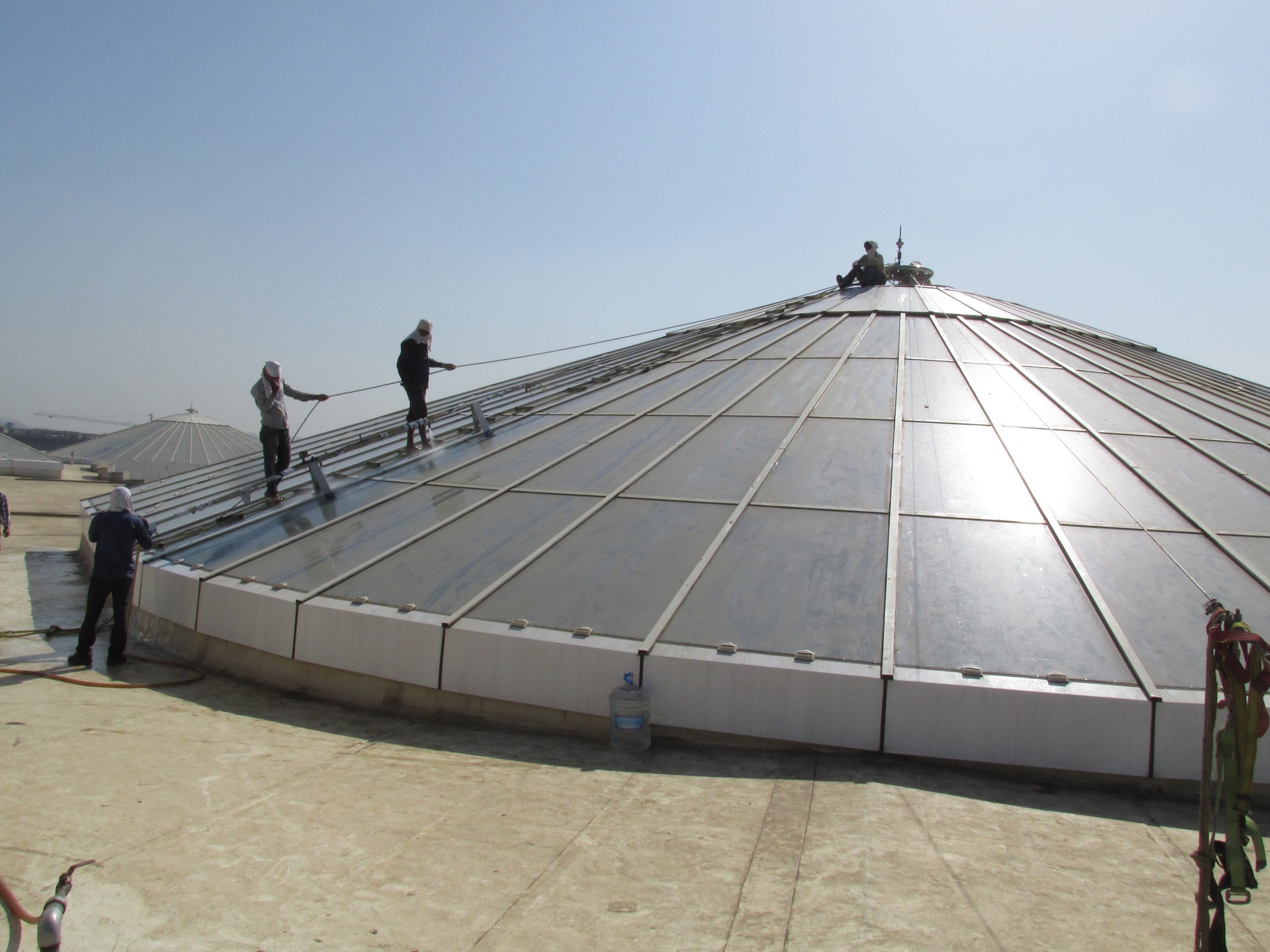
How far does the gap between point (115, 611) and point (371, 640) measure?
Result: 3.52m

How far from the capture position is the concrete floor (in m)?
4.06

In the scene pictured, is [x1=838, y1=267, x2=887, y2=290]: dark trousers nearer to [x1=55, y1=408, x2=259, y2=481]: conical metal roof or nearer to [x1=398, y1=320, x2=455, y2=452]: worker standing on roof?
[x1=398, y1=320, x2=455, y2=452]: worker standing on roof

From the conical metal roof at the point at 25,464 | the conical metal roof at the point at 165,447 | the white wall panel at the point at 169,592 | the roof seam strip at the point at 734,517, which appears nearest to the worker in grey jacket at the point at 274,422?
the white wall panel at the point at 169,592

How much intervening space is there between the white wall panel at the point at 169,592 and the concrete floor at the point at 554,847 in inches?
82.4

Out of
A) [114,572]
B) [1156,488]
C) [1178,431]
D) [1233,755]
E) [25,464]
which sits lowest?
[25,464]

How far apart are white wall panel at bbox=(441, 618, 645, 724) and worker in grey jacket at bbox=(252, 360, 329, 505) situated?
18.0ft

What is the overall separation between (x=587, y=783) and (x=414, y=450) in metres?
7.79

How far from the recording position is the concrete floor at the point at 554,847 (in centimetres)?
406

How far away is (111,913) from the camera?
13.4ft

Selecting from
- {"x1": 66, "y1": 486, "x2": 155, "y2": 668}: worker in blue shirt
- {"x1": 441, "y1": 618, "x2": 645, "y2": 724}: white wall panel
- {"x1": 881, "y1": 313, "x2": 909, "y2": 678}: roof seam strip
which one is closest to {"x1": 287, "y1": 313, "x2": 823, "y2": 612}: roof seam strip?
{"x1": 441, "y1": 618, "x2": 645, "y2": 724}: white wall panel

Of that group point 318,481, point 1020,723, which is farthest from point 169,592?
point 1020,723

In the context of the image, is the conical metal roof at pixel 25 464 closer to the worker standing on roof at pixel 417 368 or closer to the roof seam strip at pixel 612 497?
the worker standing on roof at pixel 417 368

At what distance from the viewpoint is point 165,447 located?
149 feet

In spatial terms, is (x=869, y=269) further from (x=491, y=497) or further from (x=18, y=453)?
(x=18, y=453)
